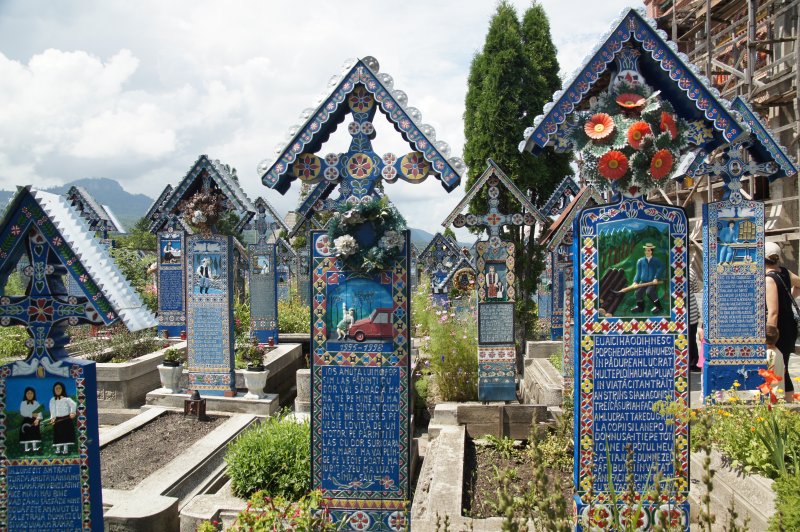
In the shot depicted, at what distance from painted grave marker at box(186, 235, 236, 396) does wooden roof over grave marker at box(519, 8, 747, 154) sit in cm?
591

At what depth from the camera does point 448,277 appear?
18.7m

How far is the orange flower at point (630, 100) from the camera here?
4789 mm

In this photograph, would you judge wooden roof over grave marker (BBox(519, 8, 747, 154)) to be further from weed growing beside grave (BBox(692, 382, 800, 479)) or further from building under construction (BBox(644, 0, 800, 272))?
building under construction (BBox(644, 0, 800, 272))

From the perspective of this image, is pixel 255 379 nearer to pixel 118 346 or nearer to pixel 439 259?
pixel 118 346

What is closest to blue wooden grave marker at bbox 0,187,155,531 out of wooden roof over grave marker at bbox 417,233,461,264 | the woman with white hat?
the woman with white hat

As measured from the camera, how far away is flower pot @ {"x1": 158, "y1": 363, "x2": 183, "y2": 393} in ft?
29.1

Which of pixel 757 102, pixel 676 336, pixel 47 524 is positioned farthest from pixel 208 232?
pixel 757 102

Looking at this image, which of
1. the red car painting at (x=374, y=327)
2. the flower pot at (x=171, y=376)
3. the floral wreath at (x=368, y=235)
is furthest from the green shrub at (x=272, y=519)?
the flower pot at (x=171, y=376)

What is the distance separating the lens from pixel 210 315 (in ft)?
29.8

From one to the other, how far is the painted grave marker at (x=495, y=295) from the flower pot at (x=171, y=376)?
472 cm

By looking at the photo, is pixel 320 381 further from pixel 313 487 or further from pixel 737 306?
pixel 737 306

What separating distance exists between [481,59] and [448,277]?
271 inches

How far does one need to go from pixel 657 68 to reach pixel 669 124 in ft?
1.98

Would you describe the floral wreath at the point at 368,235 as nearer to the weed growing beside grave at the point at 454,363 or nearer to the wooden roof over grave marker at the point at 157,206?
the weed growing beside grave at the point at 454,363
